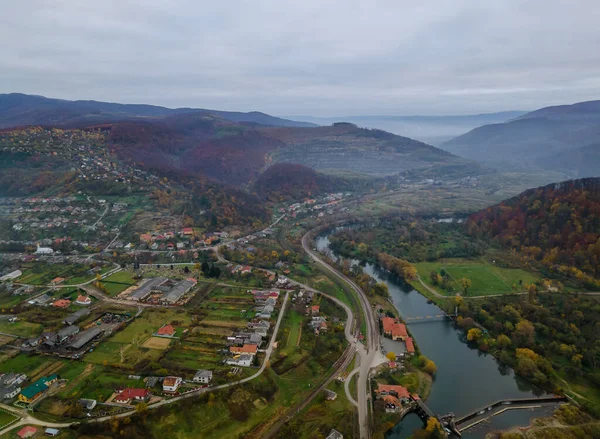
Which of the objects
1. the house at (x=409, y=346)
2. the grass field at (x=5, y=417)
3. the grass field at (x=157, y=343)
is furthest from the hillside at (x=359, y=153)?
the grass field at (x=5, y=417)

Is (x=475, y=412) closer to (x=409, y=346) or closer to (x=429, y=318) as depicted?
(x=409, y=346)

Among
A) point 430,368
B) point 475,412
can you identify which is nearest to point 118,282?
point 430,368

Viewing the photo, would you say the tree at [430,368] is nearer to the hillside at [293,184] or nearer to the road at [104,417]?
the road at [104,417]

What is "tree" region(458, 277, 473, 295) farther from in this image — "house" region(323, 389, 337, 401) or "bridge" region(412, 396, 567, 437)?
"house" region(323, 389, 337, 401)

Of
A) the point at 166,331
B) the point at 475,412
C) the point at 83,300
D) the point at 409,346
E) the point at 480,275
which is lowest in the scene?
the point at 475,412

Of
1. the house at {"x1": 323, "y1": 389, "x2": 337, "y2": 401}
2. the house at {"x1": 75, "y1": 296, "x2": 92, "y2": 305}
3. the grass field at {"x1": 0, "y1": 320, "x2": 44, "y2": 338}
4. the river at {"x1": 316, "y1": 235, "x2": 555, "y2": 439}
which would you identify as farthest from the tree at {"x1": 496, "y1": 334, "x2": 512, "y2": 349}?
the grass field at {"x1": 0, "y1": 320, "x2": 44, "y2": 338}
